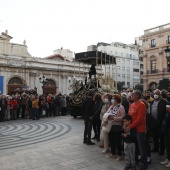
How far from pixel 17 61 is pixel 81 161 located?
27.7 m

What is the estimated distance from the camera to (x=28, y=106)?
1631 cm

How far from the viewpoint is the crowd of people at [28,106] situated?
50.3 ft

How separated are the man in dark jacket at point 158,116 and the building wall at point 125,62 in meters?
57.4

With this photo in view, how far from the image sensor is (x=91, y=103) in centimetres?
792

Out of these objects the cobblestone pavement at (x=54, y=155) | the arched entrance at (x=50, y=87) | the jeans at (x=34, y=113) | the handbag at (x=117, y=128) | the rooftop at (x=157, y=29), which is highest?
the rooftop at (x=157, y=29)

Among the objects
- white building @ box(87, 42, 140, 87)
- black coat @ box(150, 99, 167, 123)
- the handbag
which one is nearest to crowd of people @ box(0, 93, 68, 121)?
the handbag

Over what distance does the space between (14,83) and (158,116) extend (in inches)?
1102

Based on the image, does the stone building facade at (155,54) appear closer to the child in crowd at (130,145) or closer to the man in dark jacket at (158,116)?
the man in dark jacket at (158,116)

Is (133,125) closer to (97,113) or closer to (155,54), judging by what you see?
(97,113)

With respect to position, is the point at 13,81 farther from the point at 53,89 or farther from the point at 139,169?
the point at 139,169

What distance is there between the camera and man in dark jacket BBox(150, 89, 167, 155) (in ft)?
20.0

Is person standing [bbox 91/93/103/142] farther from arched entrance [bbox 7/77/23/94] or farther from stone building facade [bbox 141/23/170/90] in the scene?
stone building facade [bbox 141/23/170/90]

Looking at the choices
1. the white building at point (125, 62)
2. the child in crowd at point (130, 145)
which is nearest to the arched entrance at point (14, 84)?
the child in crowd at point (130, 145)

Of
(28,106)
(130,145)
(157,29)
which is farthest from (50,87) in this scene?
(130,145)
